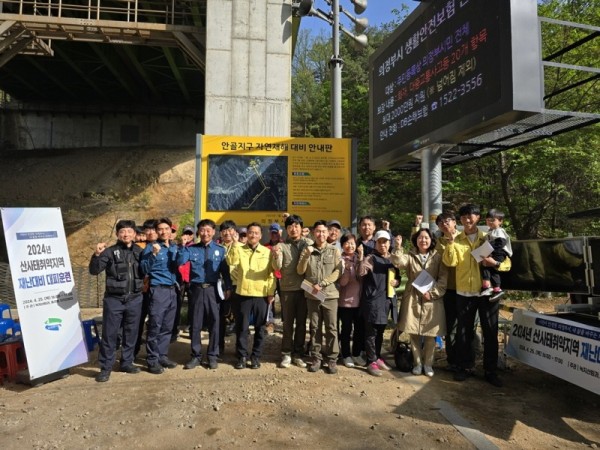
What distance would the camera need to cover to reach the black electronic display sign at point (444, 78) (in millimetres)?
4586

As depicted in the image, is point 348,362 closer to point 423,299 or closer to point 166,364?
point 423,299

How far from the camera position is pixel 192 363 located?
15.9 feet

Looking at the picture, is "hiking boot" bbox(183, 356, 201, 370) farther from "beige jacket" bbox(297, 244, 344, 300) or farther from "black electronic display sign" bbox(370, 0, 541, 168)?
"black electronic display sign" bbox(370, 0, 541, 168)

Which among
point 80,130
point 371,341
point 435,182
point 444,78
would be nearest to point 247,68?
point 444,78

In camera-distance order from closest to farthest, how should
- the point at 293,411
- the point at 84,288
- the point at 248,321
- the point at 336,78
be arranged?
the point at 293,411 → the point at 248,321 → the point at 336,78 → the point at 84,288

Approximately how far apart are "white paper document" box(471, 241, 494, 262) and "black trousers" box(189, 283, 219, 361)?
3.06 meters

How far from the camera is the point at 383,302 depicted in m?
4.85

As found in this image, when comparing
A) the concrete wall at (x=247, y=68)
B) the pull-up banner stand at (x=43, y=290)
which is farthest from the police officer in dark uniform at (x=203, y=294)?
the concrete wall at (x=247, y=68)

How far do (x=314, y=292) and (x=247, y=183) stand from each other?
300cm

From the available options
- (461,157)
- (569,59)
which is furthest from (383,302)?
(569,59)

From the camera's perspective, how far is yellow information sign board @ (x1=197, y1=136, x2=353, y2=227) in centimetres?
700

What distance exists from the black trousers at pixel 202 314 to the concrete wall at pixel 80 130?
66.2 feet

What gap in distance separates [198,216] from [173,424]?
4.03 meters

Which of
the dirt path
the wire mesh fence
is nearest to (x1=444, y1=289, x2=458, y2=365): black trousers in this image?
the dirt path
